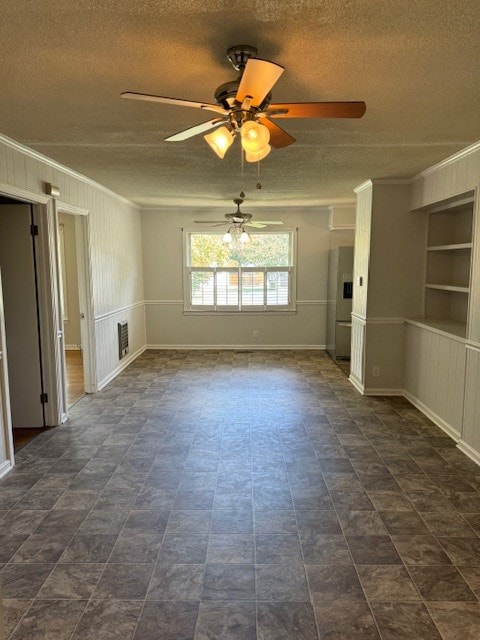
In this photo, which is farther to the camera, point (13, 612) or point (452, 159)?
point (452, 159)

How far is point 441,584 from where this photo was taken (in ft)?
6.73

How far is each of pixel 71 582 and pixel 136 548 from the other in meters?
0.36

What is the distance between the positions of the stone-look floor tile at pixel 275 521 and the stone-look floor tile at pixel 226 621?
0.57 metres

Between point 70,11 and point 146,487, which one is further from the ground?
point 70,11

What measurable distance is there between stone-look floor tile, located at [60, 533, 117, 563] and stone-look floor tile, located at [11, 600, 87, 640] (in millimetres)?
283

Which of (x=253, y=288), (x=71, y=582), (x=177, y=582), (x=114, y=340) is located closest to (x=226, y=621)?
(x=177, y=582)

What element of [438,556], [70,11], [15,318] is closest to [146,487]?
[438,556]

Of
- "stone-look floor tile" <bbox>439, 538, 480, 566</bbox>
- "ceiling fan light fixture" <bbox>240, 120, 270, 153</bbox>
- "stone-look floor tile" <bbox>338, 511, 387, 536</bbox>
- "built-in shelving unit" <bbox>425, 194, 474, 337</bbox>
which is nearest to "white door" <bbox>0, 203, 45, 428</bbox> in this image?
"ceiling fan light fixture" <bbox>240, 120, 270, 153</bbox>

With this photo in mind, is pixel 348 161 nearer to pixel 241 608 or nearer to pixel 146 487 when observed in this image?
pixel 146 487

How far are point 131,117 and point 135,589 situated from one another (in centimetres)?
271

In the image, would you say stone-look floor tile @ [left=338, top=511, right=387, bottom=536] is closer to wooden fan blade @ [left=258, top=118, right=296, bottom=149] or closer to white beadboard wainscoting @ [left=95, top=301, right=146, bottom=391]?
wooden fan blade @ [left=258, top=118, right=296, bottom=149]

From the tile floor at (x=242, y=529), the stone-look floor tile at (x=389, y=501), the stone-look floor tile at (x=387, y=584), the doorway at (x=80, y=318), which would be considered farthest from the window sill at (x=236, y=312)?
the stone-look floor tile at (x=387, y=584)

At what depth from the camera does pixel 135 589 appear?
2.02m

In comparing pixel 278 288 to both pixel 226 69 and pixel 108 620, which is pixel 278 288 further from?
pixel 108 620
